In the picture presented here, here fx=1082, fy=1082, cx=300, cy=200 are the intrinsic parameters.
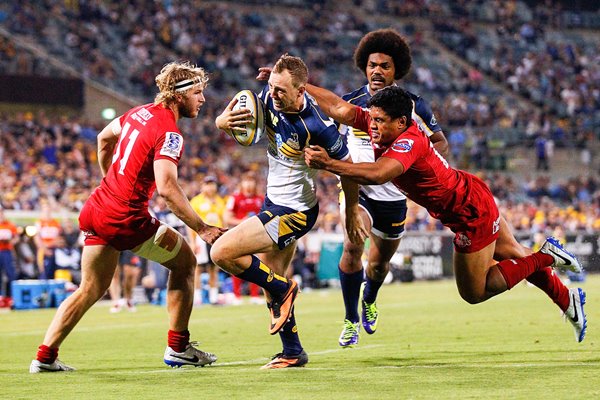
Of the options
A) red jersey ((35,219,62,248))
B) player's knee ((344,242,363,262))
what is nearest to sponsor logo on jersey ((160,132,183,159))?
player's knee ((344,242,363,262))

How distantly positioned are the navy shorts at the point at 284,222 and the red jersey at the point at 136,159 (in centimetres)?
91

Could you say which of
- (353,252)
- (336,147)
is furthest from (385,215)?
(336,147)

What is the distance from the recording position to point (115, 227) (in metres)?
8.74

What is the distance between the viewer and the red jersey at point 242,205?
63.1 ft

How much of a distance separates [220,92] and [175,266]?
2620 centimetres

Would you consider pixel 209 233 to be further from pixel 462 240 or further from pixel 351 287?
pixel 351 287

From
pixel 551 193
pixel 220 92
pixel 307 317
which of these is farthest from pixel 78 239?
pixel 551 193

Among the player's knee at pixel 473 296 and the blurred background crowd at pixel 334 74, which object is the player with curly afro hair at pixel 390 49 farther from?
the blurred background crowd at pixel 334 74

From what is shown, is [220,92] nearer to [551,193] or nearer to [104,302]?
[551,193]

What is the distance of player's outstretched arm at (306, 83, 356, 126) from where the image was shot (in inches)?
350

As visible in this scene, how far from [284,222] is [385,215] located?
2.03 m

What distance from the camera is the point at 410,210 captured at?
28281 mm

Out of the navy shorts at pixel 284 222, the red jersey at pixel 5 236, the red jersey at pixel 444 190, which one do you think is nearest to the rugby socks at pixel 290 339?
the navy shorts at pixel 284 222

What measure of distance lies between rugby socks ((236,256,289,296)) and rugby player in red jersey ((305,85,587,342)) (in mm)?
1182
